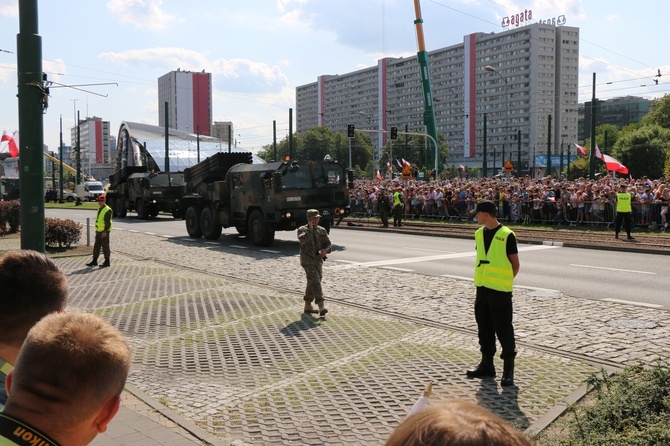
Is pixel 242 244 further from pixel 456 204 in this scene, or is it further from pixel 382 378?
pixel 382 378

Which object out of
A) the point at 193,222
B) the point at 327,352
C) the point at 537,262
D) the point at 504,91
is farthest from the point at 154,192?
the point at 504,91

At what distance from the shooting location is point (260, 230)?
21219mm

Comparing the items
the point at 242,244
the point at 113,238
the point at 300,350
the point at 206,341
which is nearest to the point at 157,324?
the point at 206,341

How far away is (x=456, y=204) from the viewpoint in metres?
30.2

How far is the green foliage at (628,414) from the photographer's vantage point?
14.6ft

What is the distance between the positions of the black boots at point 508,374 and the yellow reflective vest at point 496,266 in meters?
0.75

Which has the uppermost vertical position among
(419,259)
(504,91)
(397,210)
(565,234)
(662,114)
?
(504,91)

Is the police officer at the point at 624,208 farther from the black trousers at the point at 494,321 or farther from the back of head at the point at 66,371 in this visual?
the back of head at the point at 66,371

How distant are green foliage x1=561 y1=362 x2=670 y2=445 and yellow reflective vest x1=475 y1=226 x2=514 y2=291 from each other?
5.19 feet

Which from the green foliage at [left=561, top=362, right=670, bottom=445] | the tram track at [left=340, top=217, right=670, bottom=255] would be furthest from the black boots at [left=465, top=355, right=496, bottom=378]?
the tram track at [left=340, top=217, right=670, bottom=255]

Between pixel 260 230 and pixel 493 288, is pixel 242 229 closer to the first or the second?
pixel 260 230

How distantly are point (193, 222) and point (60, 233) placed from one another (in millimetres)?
4788

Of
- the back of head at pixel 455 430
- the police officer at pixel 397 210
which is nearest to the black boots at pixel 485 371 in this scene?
the back of head at pixel 455 430

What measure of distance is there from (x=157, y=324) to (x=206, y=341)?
142 cm
